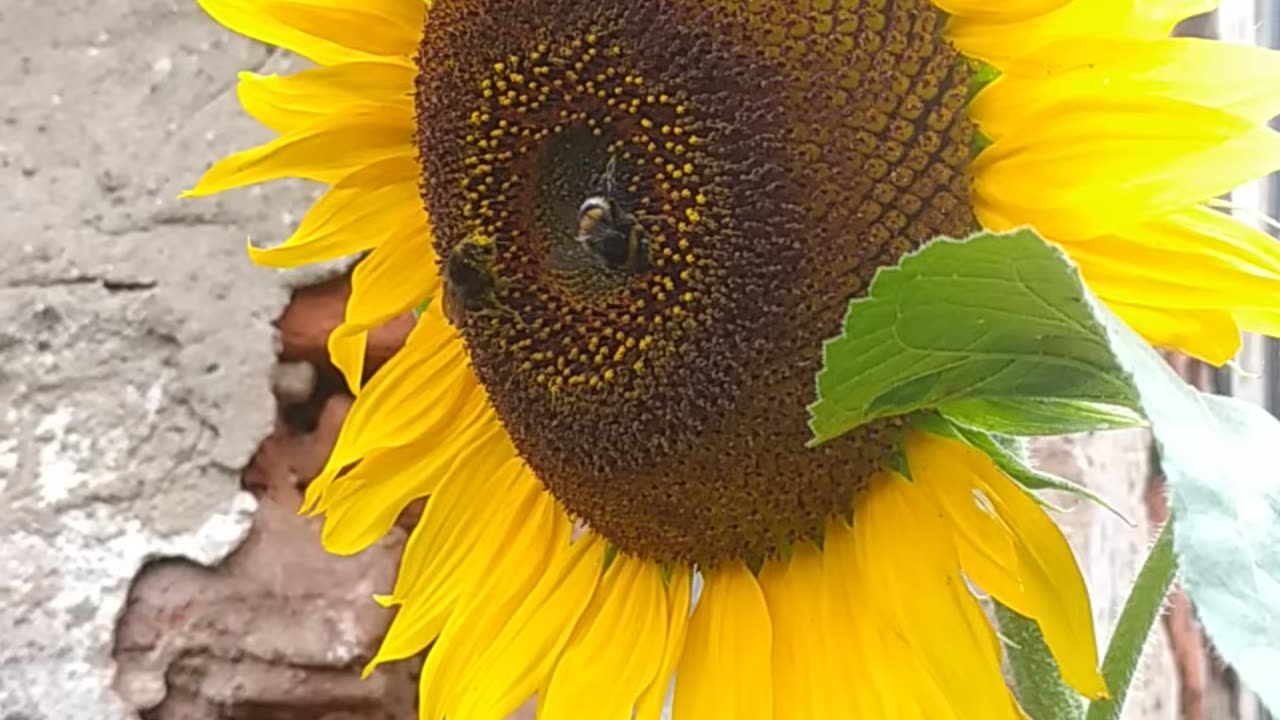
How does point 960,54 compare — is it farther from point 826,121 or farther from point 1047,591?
point 1047,591

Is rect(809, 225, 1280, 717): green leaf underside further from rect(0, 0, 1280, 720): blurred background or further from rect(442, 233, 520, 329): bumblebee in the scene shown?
rect(0, 0, 1280, 720): blurred background

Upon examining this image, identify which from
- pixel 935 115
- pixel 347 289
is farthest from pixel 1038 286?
Result: pixel 347 289

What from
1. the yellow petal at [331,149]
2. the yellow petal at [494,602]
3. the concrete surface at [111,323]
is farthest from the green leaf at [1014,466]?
the concrete surface at [111,323]

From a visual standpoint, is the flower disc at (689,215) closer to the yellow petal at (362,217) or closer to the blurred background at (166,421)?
the yellow petal at (362,217)

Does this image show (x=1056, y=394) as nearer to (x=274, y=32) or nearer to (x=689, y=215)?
(x=689, y=215)

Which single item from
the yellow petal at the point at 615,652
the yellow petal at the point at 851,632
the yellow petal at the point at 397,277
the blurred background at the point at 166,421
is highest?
the yellow petal at the point at 851,632

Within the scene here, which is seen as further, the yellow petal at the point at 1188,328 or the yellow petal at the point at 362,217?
the yellow petal at the point at 362,217

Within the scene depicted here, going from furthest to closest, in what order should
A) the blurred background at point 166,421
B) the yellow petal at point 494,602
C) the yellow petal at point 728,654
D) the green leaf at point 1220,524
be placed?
the blurred background at point 166,421, the yellow petal at point 494,602, the yellow petal at point 728,654, the green leaf at point 1220,524

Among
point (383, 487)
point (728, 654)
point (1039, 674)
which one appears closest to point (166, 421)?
point (383, 487)
